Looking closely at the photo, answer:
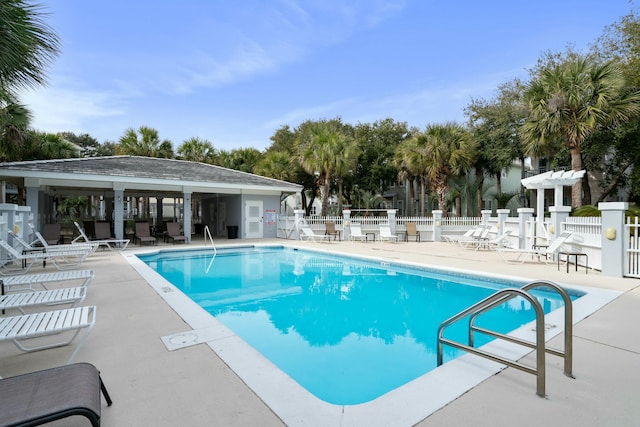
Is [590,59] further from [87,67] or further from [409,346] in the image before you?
[87,67]

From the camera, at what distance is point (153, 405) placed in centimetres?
257

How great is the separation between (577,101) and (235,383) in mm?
16835

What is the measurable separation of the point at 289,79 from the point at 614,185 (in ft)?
64.6

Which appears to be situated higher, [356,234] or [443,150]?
[443,150]

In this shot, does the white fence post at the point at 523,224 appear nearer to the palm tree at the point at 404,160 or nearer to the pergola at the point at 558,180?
the pergola at the point at 558,180

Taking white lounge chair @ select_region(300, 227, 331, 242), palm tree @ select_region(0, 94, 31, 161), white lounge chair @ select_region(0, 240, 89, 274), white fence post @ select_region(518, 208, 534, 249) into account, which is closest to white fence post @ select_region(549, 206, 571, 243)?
white fence post @ select_region(518, 208, 534, 249)

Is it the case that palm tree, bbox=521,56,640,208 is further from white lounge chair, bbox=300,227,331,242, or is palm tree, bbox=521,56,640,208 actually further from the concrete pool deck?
the concrete pool deck

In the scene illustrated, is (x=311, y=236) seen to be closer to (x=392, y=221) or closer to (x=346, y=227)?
(x=346, y=227)

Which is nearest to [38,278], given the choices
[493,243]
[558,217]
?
[558,217]

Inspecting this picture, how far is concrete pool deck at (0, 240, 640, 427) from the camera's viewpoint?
2.40 m

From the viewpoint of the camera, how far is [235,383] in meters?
2.91

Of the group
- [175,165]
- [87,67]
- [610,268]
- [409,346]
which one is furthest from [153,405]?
[175,165]

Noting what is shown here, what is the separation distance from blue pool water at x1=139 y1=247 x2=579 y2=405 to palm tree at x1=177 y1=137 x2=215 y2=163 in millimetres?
16416

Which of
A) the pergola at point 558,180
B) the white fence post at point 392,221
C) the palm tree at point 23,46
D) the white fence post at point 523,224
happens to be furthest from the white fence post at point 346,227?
the palm tree at point 23,46
